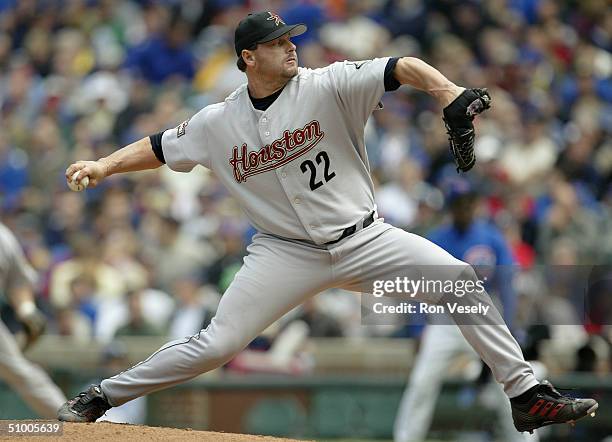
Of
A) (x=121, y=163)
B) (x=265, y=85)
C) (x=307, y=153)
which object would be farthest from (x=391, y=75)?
(x=121, y=163)

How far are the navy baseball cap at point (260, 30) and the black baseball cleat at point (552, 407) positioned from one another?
216cm

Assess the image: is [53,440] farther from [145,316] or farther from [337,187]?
[145,316]

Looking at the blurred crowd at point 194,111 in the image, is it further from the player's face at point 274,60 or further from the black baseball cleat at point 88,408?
the player's face at point 274,60

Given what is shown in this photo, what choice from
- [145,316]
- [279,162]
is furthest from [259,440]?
[145,316]

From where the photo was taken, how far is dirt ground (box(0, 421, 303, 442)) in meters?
6.04

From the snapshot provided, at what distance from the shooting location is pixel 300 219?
20.3ft

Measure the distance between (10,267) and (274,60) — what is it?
3.42 metres

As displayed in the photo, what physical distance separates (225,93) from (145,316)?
3409 millimetres

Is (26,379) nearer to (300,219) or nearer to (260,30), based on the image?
(300,219)

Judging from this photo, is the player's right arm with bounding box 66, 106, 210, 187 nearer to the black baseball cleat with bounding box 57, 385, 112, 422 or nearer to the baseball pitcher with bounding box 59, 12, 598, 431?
the baseball pitcher with bounding box 59, 12, 598, 431

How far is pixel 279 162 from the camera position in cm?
620

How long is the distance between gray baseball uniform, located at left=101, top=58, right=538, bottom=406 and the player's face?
0.29ft

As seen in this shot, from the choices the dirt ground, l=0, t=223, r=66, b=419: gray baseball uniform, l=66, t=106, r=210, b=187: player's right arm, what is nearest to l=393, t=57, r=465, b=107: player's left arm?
l=66, t=106, r=210, b=187: player's right arm

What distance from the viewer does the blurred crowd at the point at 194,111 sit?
1182cm
